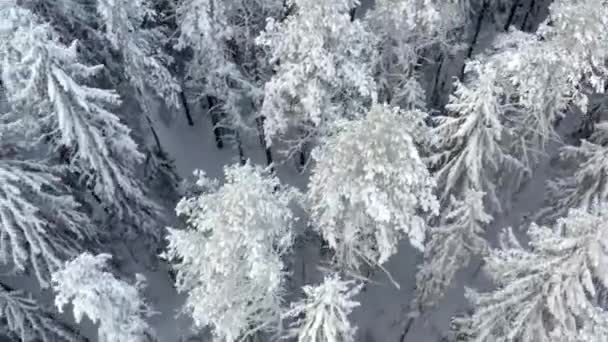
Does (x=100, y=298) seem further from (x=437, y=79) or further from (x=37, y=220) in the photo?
(x=437, y=79)

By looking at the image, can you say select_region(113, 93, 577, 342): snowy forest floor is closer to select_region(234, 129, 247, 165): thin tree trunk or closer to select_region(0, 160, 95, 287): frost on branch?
select_region(234, 129, 247, 165): thin tree trunk

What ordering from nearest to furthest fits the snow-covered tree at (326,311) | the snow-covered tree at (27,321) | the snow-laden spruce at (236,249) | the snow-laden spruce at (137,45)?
the snow-covered tree at (326,311), the snow-laden spruce at (236,249), the snow-covered tree at (27,321), the snow-laden spruce at (137,45)

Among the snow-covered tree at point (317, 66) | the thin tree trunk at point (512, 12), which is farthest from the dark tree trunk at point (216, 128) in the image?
the thin tree trunk at point (512, 12)

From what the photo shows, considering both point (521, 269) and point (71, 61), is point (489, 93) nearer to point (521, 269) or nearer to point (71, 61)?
point (521, 269)

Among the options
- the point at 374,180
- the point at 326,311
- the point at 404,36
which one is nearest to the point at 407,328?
the point at 326,311

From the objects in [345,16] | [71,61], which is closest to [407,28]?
[345,16]

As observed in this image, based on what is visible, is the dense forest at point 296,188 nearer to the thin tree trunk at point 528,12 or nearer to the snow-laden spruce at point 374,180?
the snow-laden spruce at point 374,180
